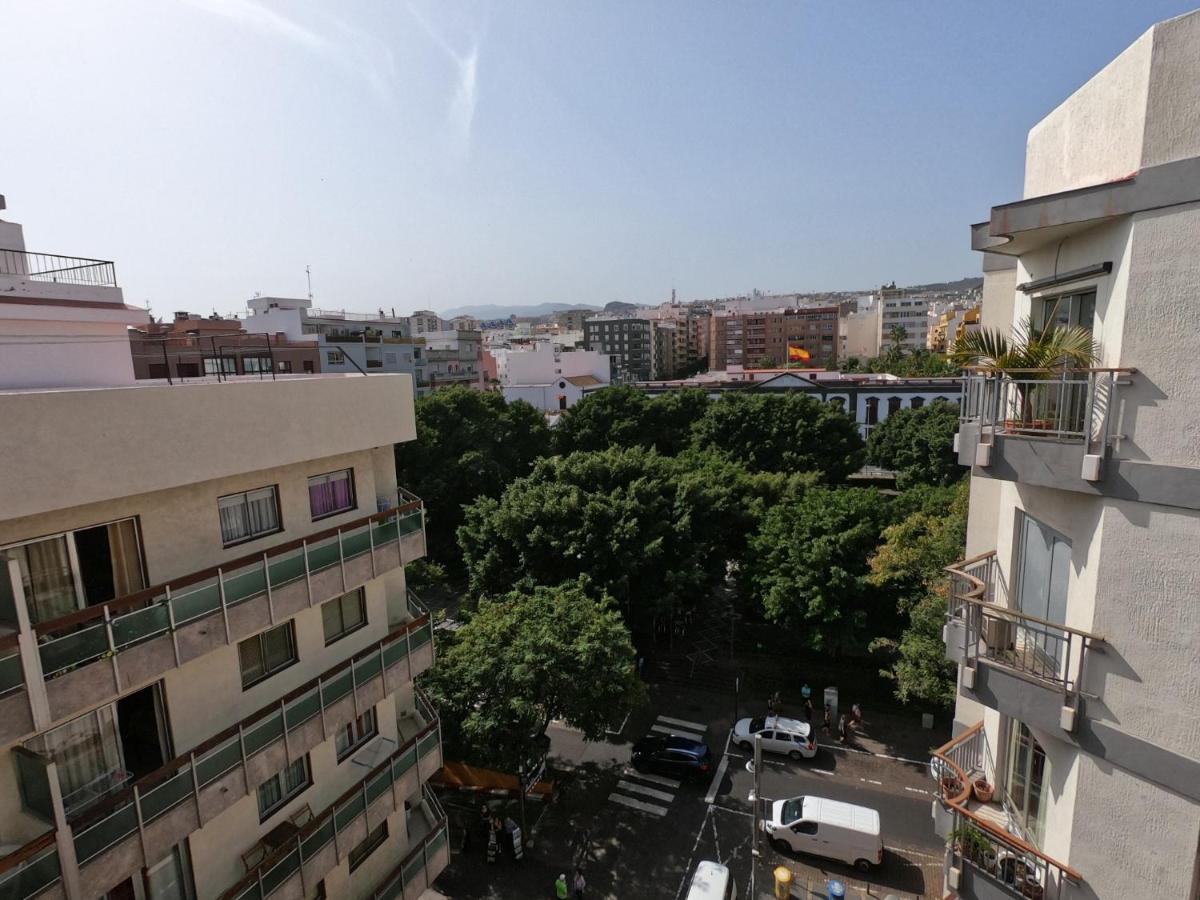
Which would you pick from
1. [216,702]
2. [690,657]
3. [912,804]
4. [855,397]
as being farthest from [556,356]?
[216,702]

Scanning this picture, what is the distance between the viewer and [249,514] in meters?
11.0

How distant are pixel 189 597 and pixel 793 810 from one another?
18.4 m

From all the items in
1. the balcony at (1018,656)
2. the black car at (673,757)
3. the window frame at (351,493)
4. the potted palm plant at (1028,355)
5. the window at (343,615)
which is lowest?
the black car at (673,757)

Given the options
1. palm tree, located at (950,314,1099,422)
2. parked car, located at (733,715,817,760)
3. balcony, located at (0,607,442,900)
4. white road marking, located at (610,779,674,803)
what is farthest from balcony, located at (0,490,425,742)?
parked car, located at (733,715,817,760)

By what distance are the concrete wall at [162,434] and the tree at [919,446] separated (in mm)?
46865

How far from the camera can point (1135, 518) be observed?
6246mm

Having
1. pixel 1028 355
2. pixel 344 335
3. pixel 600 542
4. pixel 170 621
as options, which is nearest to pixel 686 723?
pixel 600 542

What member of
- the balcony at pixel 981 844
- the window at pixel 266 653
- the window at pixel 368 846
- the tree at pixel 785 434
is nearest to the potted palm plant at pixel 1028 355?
the balcony at pixel 981 844

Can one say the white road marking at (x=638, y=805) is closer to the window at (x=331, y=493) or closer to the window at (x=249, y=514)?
the window at (x=331, y=493)

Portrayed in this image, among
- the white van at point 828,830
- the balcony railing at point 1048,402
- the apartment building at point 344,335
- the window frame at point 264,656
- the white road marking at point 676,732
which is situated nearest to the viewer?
the balcony railing at point 1048,402

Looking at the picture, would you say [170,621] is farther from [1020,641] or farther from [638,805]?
[638,805]

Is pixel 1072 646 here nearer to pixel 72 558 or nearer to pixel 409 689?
pixel 72 558

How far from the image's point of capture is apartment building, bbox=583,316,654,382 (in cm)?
15112

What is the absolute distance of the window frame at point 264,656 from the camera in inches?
432
